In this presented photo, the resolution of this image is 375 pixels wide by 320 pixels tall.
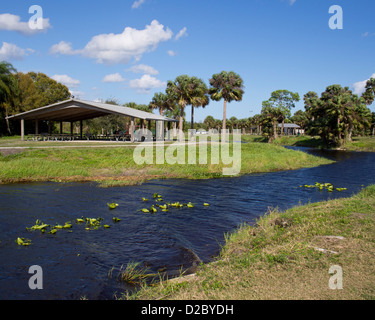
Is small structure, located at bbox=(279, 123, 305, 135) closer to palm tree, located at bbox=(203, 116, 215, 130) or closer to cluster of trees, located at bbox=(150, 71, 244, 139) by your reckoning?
palm tree, located at bbox=(203, 116, 215, 130)

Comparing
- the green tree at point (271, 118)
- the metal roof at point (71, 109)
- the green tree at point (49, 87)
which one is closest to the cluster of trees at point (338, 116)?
the green tree at point (271, 118)

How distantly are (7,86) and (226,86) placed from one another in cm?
3351

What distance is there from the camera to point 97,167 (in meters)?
23.0

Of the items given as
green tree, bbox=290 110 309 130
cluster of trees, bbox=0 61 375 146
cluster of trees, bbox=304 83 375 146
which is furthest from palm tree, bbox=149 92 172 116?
green tree, bbox=290 110 309 130

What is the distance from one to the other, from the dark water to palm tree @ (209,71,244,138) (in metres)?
29.2

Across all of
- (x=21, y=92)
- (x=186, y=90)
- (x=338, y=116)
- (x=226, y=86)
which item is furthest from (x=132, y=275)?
(x=21, y=92)

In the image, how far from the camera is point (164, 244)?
32.7 feet

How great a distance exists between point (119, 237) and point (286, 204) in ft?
28.5

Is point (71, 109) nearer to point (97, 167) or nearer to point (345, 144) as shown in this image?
point (97, 167)

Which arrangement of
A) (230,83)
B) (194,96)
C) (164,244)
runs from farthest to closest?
(230,83) < (194,96) < (164,244)

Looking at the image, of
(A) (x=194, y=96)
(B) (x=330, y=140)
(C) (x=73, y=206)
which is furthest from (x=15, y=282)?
(B) (x=330, y=140)
